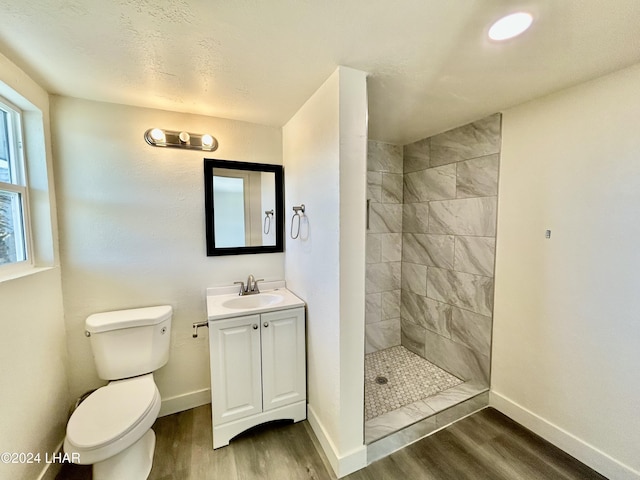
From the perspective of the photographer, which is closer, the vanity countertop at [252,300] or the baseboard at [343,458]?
the baseboard at [343,458]

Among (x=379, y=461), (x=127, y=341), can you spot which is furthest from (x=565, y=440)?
(x=127, y=341)

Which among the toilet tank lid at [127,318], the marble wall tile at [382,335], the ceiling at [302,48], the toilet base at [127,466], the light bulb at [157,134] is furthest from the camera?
the marble wall tile at [382,335]

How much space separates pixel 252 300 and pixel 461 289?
1787 millimetres

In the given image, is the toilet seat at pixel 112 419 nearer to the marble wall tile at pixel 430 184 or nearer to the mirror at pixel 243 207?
the mirror at pixel 243 207

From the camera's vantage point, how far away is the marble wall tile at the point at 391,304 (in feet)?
9.25

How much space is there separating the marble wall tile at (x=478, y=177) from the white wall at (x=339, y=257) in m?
1.19

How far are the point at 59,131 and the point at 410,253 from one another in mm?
2998

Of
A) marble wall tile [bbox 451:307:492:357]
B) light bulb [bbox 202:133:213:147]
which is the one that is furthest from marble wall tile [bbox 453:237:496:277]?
light bulb [bbox 202:133:213:147]

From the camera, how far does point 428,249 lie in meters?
2.55

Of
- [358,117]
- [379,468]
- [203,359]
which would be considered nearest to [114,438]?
[203,359]

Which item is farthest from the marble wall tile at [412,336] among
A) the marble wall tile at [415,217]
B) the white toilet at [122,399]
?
the white toilet at [122,399]

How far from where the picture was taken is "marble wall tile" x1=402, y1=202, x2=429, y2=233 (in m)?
2.57

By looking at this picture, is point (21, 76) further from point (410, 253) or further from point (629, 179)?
point (629, 179)

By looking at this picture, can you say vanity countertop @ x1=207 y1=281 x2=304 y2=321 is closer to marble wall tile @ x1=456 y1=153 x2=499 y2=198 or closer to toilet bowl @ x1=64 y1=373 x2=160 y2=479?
toilet bowl @ x1=64 y1=373 x2=160 y2=479
